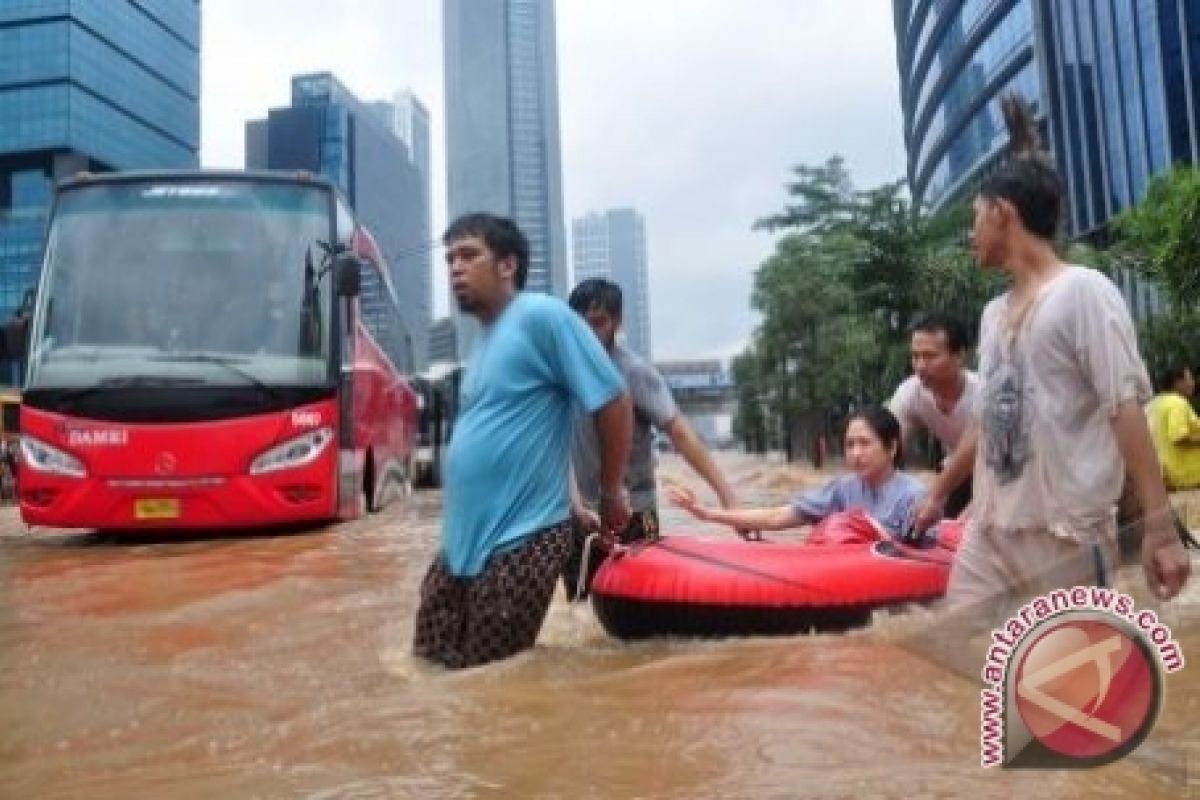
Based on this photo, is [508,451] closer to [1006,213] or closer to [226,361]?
[1006,213]

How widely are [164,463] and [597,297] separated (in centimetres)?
532

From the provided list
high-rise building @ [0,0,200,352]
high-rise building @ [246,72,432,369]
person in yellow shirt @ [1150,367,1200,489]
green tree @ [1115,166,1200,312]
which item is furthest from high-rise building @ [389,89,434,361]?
person in yellow shirt @ [1150,367,1200,489]

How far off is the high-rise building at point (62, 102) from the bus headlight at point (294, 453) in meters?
57.4

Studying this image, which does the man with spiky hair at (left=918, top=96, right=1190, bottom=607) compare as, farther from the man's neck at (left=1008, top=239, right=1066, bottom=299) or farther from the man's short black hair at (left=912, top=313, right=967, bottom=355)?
the man's short black hair at (left=912, top=313, right=967, bottom=355)

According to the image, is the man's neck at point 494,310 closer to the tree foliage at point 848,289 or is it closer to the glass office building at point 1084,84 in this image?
the tree foliage at point 848,289

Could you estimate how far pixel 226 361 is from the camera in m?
9.36

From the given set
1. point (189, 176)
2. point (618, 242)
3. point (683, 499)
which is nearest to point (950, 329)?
point (683, 499)

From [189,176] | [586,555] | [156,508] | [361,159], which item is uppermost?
[361,159]

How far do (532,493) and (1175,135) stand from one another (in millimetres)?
38190

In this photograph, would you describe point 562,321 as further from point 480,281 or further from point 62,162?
point 62,162

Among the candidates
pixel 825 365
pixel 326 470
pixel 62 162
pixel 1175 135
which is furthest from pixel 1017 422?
pixel 62 162

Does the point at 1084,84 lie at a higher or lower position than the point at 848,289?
higher

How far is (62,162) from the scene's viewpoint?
63.5m

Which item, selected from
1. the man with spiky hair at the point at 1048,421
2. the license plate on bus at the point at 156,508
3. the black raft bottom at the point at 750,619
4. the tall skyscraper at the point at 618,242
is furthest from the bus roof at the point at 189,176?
the tall skyscraper at the point at 618,242
